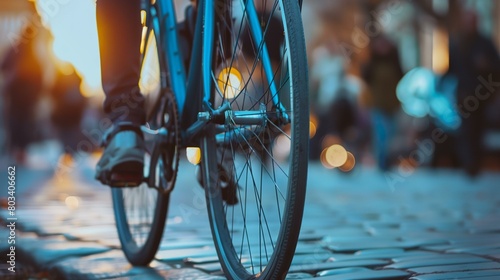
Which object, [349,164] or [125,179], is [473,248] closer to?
[125,179]

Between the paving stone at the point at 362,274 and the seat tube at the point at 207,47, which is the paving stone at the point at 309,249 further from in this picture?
the seat tube at the point at 207,47

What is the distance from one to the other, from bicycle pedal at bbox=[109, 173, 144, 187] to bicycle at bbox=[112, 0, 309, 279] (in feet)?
0.20

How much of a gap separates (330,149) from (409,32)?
29.8 ft

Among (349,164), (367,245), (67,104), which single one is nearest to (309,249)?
(367,245)

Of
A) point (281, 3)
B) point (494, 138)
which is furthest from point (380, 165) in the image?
point (281, 3)

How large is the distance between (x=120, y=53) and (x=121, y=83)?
0.38ft

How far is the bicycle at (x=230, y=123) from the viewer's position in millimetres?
2477

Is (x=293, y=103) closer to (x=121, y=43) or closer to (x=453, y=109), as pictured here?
(x=121, y=43)

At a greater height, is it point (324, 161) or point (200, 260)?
point (324, 161)

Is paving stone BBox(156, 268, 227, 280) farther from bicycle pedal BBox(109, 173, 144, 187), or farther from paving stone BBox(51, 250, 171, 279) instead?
bicycle pedal BBox(109, 173, 144, 187)

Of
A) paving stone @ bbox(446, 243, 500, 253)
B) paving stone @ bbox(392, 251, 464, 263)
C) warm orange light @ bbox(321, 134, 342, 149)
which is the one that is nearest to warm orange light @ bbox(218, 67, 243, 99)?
paving stone @ bbox(392, 251, 464, 263)

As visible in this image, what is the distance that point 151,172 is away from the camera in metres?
3.63

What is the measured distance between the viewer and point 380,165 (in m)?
13.2

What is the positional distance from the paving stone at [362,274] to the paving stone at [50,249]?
1113 millimetres
